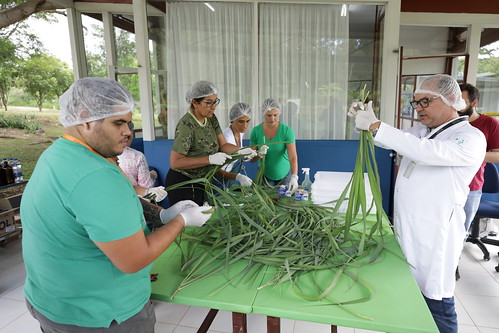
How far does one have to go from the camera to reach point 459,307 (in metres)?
2.29

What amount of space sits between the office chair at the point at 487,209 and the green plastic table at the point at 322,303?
6.95 feet

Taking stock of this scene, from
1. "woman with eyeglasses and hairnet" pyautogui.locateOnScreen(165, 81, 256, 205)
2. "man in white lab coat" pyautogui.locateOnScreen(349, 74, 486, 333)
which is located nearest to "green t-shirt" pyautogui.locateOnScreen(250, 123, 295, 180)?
"woman with eyeglasses and hairnet" pyautogui.locateOnScreen(165, 81, 256, 205)

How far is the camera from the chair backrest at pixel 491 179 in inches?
115

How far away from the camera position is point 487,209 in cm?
288

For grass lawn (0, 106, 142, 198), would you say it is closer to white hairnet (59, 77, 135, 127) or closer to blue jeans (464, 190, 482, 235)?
white hairnet (59, 77, 135, 127)

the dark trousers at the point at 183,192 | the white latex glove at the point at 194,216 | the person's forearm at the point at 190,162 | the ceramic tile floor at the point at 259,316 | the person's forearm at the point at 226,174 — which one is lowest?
the ceramic tile floor at the point at 259,316

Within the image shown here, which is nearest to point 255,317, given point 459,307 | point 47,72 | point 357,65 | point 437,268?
point 437,268

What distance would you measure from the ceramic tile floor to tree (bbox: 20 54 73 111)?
486 cm

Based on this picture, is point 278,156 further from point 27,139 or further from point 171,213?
point 27,139

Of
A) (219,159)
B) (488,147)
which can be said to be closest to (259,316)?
(219,159)

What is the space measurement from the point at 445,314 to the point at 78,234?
1.74 m

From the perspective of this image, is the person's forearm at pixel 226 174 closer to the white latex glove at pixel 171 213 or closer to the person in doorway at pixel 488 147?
the white latex glove at pixel 171 213

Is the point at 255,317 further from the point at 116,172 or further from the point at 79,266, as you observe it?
the point at 116,172

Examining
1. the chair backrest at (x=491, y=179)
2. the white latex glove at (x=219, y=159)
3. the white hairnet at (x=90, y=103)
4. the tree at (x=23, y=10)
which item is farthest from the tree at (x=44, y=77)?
the chair backrest at (x=491, y=179)
